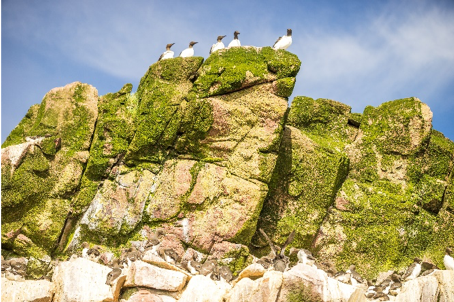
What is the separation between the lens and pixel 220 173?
20.8 meters

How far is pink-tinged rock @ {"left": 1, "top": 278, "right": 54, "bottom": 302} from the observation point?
1672cm

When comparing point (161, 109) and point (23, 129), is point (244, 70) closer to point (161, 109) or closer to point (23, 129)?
point (161, 109)

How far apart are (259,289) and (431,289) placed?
5990 mm

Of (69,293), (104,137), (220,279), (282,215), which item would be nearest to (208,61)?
(104,137)

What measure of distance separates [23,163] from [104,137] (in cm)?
344

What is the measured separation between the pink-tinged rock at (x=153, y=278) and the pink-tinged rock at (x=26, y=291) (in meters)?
2.63

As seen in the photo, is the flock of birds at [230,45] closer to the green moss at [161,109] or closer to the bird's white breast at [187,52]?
the bird's white breast at [187,52]

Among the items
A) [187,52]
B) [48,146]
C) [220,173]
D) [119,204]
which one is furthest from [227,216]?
[187,52]

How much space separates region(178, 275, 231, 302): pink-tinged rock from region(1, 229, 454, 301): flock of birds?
42cm

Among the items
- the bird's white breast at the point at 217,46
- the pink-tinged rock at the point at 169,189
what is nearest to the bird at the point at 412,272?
the pink-tinged rock at the point at 169,189

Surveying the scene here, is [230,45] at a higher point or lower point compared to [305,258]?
higher

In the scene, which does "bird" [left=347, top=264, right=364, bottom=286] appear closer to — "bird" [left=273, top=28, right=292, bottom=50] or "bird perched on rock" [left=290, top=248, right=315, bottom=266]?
"bird perched on rock" [left=290, top=248, right=315, bottom=266]

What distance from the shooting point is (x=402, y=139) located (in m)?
23.6

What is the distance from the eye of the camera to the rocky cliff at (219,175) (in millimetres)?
20094
